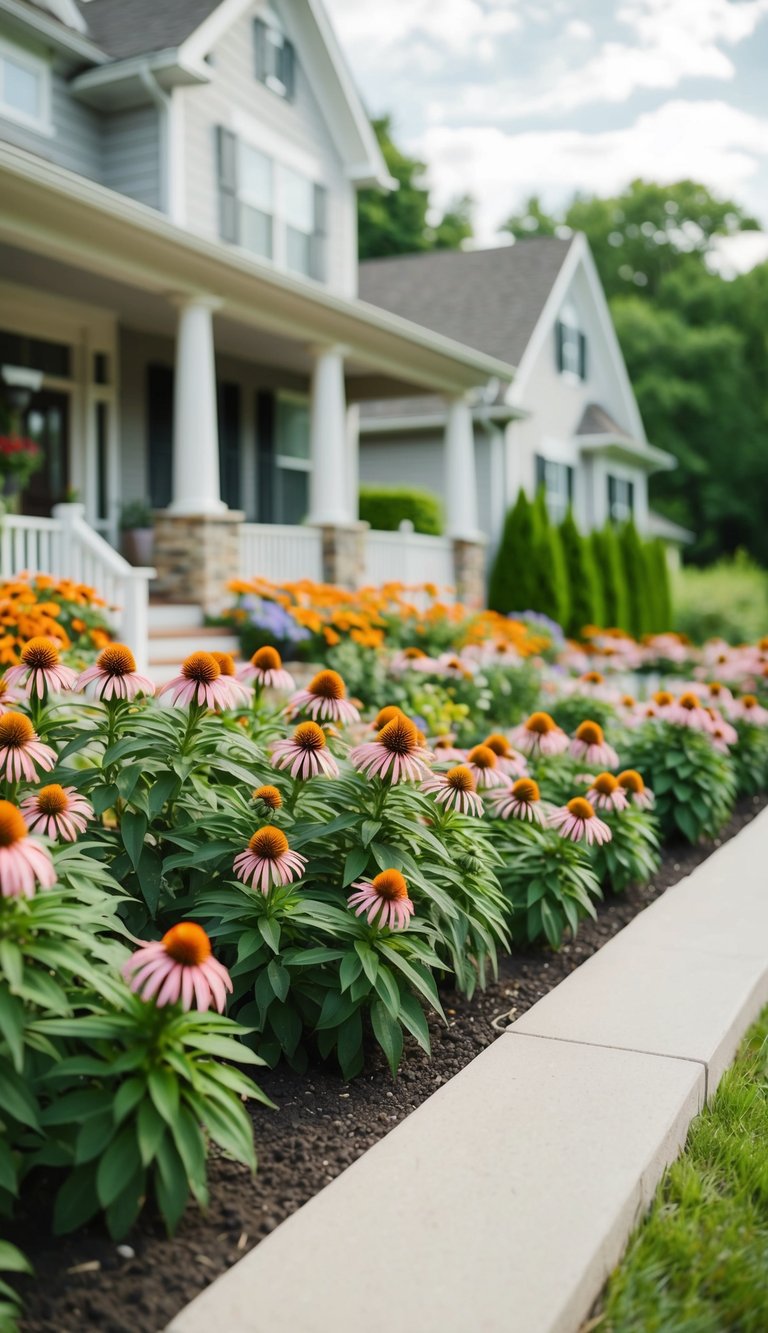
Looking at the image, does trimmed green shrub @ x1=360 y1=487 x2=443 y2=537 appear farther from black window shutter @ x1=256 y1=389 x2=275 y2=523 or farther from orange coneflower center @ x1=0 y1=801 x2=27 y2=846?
orange coneflower center @ x1=0 y1=801 x2=27 y2=846

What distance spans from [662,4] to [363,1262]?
49.4 feet

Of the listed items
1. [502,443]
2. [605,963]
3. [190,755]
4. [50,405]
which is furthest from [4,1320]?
[502,443]

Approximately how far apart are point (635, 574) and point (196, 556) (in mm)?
10608

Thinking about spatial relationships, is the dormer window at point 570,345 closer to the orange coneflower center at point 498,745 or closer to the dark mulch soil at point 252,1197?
the orange coneflower center at point 498,745

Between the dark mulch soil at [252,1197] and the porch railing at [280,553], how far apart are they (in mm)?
7152

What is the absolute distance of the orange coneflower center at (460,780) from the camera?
3.40 m

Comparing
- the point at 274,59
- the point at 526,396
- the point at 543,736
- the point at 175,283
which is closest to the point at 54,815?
the point at 543,736

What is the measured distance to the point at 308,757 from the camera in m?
3.21

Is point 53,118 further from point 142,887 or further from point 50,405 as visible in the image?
point 142,887

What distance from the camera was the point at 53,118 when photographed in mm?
11320

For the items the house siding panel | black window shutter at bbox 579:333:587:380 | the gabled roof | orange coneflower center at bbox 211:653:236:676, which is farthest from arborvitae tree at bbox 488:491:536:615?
orange coneflower center at bbox 211:653:236:676

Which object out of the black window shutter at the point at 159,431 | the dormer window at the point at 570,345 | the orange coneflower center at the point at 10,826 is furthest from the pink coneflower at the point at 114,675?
the dormer window at the point at 570,345

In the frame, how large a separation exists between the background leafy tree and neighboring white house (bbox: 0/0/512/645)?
52.7 feet

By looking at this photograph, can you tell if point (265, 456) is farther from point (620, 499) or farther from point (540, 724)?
point (620, 499)
